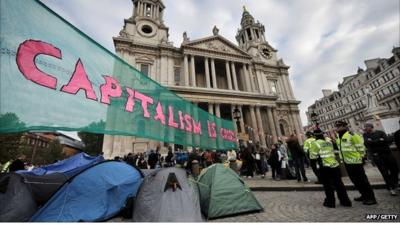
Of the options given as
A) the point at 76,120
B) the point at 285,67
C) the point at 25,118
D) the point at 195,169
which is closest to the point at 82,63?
the point at 76,120

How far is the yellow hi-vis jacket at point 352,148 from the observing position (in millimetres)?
4219

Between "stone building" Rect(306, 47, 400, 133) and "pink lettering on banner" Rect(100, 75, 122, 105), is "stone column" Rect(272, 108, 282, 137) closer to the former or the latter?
"stone building" Rect(306, 47, 400, 133)

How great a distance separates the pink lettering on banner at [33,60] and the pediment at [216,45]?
85.3ft

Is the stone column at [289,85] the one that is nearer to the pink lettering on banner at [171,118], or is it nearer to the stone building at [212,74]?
the stone building at [212,74]

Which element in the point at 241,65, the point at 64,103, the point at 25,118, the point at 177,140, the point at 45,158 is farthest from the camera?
the point at 45,158

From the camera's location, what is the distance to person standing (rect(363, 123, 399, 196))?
468 cm

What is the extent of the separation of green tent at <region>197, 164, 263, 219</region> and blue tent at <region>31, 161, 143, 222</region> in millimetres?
2004

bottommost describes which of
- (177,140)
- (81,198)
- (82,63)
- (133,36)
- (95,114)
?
(81,198)

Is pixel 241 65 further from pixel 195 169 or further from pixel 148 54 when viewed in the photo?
pixel 195 169

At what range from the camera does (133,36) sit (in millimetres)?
26969

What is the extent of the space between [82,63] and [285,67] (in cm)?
3722

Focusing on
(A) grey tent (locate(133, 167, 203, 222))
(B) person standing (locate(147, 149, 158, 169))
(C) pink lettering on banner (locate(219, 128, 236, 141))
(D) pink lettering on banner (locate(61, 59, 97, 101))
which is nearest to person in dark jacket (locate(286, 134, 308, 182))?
(C) pink lettering on banner (locate(219, 128, 236, 141))

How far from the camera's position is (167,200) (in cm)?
356

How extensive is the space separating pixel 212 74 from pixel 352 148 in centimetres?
Result: 2417
